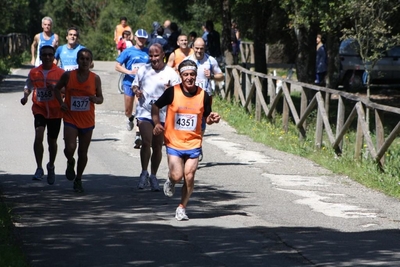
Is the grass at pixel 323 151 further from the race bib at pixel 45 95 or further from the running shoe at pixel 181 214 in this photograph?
the race bib at pixel 45 95

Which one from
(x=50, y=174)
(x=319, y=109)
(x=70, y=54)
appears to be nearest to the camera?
(x=50, y=174)

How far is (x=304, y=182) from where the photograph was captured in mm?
13227

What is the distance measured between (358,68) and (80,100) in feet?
70.0

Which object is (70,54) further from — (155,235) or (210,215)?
(155,235)

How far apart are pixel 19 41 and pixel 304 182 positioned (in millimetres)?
34689

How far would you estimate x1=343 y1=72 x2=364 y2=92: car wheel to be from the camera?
31.9 m

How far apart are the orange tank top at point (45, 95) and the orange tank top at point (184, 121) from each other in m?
2.71

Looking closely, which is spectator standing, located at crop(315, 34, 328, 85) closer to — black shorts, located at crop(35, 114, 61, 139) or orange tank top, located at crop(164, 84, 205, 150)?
black shorts, located at crop(35, 114, 61, 139)

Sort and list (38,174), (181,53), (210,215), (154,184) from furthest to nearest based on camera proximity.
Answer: (181,53) → (38,174) → (154,184) → (210,215)

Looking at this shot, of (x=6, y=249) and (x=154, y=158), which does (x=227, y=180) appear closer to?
(x=154, y=158)

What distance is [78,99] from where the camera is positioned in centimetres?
1143

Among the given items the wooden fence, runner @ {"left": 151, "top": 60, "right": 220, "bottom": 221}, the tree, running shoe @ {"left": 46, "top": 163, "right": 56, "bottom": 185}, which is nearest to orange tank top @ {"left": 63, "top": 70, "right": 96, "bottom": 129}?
running shoe @ {"left": 46, "top": 163, "right": 56, "bottom": 185}

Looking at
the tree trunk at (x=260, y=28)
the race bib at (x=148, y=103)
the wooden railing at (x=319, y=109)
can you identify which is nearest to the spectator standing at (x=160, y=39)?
the wooden railing at (x=319, y=109)

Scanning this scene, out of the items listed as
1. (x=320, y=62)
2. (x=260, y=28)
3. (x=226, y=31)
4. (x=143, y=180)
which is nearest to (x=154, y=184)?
(x=143, y=180)
